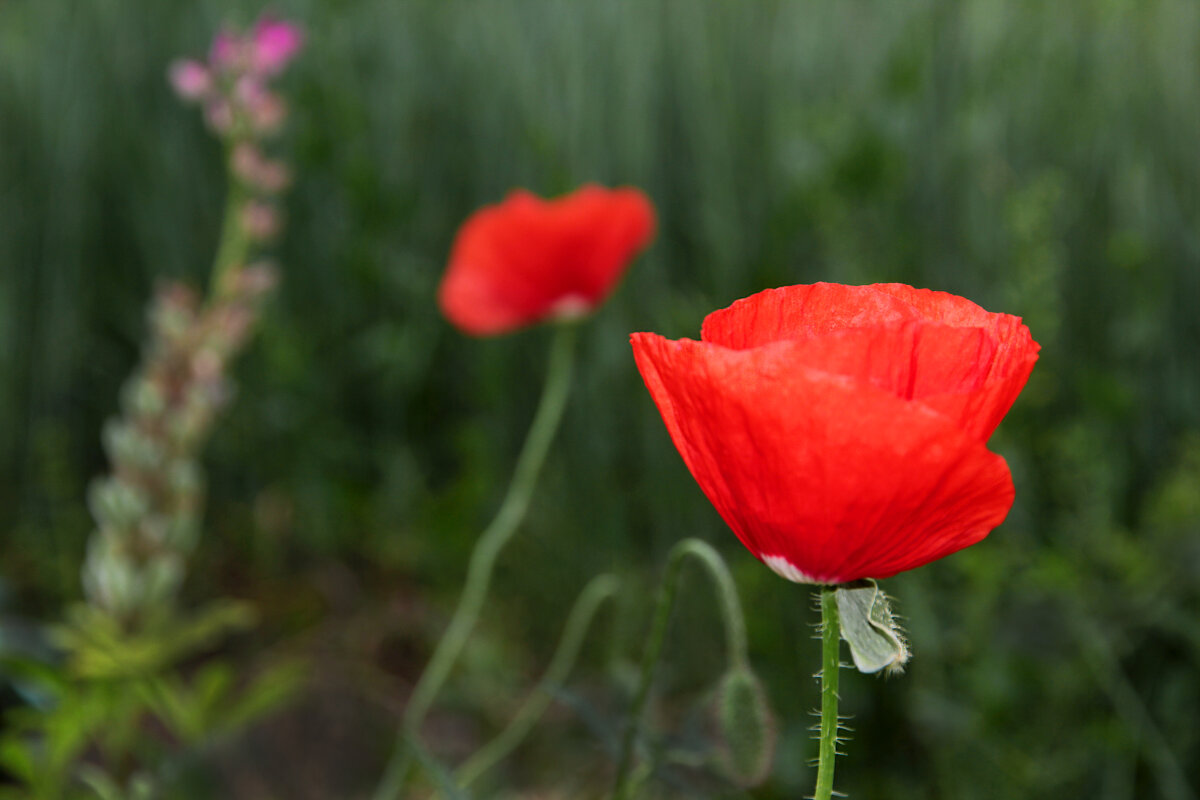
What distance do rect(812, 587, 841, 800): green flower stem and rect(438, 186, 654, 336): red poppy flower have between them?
66cm

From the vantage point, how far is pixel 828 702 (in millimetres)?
307

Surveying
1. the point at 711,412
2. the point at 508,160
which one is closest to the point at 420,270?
the point at 508,160

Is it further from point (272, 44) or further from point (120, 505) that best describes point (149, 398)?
point (272, 44)

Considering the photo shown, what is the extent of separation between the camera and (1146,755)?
108 centimetres

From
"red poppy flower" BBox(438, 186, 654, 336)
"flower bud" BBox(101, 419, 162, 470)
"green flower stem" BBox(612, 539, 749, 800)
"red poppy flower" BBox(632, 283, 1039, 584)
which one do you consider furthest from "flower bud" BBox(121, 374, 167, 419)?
"red poppy flower" BBox(632, 283, 1039, 584)

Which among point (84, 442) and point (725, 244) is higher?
point (725, 244)

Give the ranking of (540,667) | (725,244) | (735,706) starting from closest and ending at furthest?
1. (735,706)
2. (725,244)
3. (540,667)

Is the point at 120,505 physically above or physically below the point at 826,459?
below

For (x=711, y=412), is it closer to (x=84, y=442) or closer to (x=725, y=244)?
(x=725, y=244)

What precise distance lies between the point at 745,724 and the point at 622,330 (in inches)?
39.6

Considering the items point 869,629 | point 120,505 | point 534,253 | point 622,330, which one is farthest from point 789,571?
point 622,330

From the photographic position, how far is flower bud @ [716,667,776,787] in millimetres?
497

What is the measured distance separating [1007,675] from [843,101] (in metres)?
0.76

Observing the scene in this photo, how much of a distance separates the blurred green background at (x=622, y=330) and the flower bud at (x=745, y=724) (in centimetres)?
17
